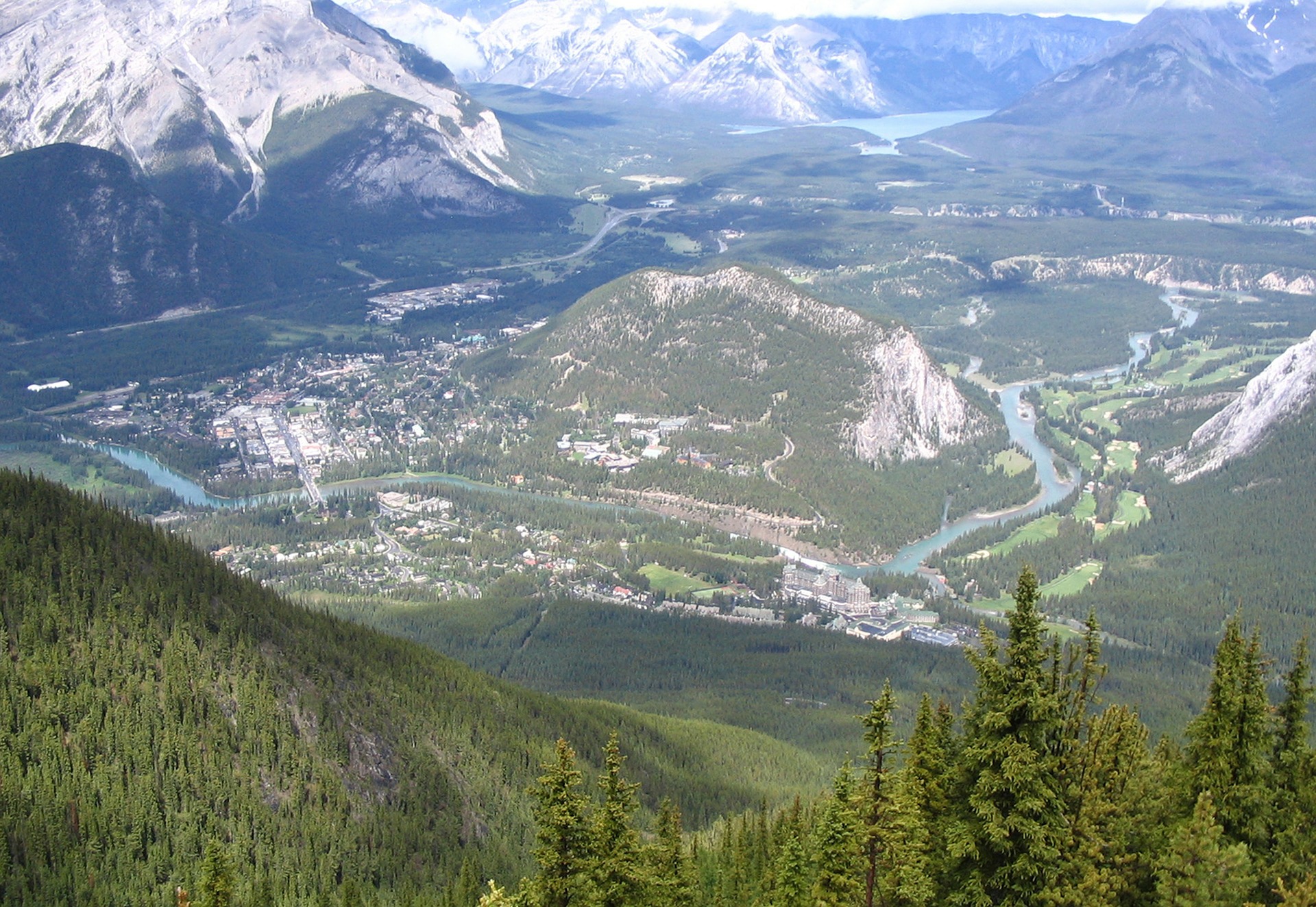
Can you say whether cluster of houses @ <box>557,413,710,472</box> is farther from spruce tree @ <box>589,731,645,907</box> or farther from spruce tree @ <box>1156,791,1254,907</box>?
spruce tree @ <box>1156,791,1254,907</box>

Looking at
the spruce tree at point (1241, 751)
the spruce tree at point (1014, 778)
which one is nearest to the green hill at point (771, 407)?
the spruce tree at point (1241, 751)

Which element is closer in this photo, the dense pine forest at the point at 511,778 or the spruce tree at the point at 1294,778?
the dense pine forest at the point at 511,778

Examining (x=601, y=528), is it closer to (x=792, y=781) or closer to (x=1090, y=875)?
(x=792, y=781)

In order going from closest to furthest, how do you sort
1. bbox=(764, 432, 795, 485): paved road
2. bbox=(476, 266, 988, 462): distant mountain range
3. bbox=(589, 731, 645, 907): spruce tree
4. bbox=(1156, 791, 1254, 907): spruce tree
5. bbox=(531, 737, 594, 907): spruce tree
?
1. bbox=(1156, 791, 1254, 907): spruce tree
2. bbox=(531, 737, 594, 907): spruce tree
3. bbox=(589, 731, 645, 907): spruce tree
4. bbox=(764, 432, 795, 485): paved road
5. bbox=(476, 266, 988, 462): distant mountain range

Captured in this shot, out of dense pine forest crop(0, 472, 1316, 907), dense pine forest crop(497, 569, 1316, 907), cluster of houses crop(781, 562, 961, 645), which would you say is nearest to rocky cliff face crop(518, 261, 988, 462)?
cluster of houses crop(781, 562, 961, 645)

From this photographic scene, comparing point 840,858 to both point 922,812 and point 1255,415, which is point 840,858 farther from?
point 1255,415

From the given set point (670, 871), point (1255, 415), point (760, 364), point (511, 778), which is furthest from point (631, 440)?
point (670, 871)

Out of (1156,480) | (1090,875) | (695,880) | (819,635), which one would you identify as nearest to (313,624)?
(695,880)

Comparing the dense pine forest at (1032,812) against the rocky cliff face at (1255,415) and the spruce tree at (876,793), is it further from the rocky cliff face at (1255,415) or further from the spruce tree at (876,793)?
the rocky cliff face at (1255,415)
